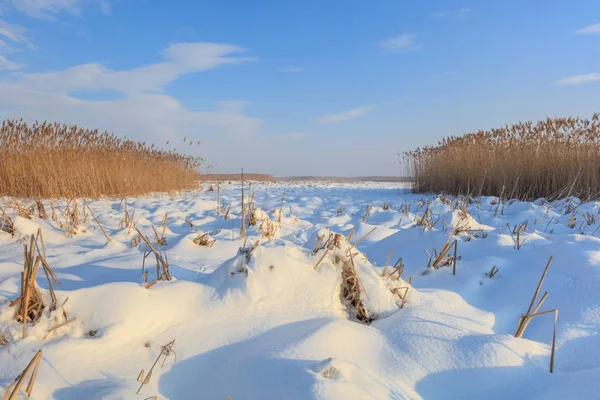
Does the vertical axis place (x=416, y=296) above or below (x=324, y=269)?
below

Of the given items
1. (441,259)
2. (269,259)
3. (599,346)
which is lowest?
(599,346)

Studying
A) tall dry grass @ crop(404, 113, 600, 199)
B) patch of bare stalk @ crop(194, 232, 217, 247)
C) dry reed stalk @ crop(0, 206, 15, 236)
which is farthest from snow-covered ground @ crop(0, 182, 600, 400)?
tall dry grass @ crop(404, 113, 600, 199)

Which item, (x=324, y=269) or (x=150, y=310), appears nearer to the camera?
(x=150, y=310)

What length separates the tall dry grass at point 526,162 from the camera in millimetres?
6574

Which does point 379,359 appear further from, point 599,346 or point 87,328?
point 87,328

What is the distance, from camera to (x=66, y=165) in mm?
7375

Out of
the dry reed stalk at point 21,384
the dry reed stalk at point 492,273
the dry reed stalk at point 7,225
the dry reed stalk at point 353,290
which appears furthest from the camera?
the dry reed stalk at point 7,225

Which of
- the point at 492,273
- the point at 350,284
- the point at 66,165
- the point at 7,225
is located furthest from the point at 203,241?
the point at 66,165

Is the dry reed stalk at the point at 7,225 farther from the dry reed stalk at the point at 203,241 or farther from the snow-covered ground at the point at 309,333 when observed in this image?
the dry reed stalk at the point at 203,241

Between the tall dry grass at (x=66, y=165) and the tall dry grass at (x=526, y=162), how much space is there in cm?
652

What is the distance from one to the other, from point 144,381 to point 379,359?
677mm

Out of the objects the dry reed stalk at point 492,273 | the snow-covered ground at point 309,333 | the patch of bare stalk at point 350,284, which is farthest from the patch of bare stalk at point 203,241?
the dry reed stalk at point 492,273

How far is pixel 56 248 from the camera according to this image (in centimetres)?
273

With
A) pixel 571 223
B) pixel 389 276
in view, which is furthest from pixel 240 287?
pixel 571 223
